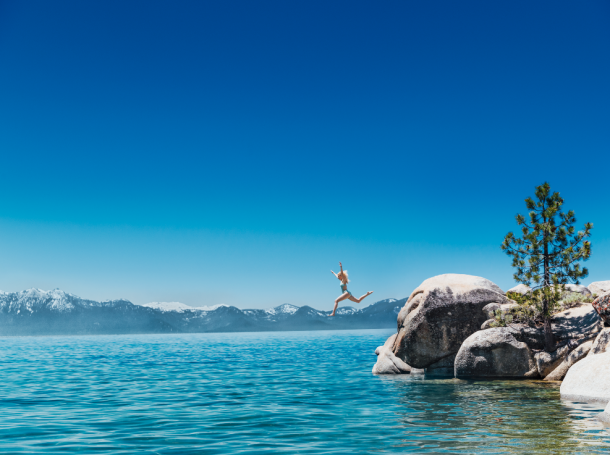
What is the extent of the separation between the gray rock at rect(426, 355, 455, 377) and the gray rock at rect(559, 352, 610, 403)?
27.9 feet

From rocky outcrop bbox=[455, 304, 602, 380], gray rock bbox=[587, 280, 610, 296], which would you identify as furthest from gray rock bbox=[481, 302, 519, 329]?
gray rock bbox=[587, 280, 610, 296]

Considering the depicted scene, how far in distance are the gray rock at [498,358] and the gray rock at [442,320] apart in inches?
97.1

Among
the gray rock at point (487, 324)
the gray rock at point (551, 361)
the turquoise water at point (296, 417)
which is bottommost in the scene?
the turquoise water at point (296, 417)

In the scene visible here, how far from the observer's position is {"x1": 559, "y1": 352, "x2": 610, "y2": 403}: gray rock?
54.4 ft

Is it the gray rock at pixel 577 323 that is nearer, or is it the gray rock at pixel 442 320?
the gray rock at pixel 577 323

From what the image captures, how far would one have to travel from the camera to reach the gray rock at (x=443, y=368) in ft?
87.1

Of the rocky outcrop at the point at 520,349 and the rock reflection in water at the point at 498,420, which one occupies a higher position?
the rocky outcrop at the point at 520,349

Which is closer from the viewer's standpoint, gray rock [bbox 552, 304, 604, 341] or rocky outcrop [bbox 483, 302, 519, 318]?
gray rock [bbox 552, 304, 604, 341]

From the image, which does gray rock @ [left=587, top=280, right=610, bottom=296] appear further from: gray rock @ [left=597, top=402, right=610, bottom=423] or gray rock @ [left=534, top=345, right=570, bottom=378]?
gray rock @ [left=597, top=402, right=610, bottom=423]

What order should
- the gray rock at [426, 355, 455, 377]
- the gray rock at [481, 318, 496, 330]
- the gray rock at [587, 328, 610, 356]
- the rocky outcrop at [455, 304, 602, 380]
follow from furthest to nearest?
the gray rock at [426, 355, 455, 377] < the gray rock at [481, 318, 496, 330] < the rocky outcrop at [455, 304, 602, 380] < the gray rock at [587, 328, 610, 356]

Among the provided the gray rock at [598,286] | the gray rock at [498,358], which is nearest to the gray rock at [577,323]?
the gray rock at [498,358]

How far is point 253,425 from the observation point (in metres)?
14.2

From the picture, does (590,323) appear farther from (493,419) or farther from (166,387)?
(166,387)

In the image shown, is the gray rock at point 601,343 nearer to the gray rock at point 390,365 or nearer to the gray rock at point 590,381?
the gray rock at point 590,381
